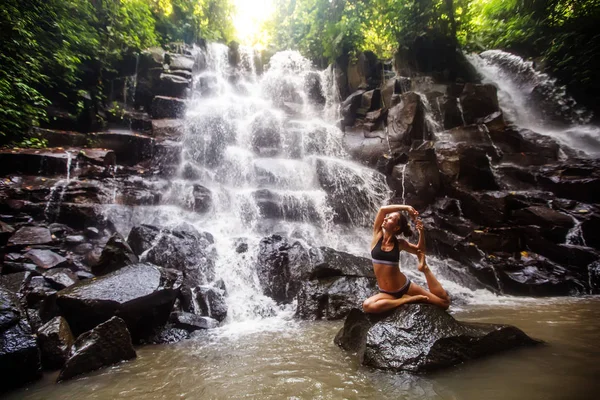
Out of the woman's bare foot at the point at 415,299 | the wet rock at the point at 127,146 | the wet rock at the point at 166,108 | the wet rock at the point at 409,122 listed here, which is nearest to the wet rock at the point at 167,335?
the woman's bare foot at the point at 415,299

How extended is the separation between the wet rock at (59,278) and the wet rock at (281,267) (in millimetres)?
3499

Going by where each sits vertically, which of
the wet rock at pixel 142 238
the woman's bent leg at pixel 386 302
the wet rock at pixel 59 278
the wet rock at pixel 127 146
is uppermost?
the wet rock at pixel 127 146

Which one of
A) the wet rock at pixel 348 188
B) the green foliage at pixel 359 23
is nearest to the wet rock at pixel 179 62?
the green foliage at pixel 359 23

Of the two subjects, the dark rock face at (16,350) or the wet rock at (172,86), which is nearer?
the dark rock face at (16,350)

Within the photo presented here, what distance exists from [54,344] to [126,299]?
92 centimetres

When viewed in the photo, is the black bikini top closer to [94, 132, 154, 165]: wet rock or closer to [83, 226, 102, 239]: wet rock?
[83, 226, 102, 239]: wet rock

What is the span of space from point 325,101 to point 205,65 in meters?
7.90

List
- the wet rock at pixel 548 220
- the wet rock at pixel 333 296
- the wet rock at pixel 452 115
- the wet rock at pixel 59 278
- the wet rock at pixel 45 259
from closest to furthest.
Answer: the wet rock at pixel 59 278
the wet rock at pixel 333 296
the wet rock at pixel 45 259
the wet rock at pixel 548 220
the wet rock at pixel 452 115

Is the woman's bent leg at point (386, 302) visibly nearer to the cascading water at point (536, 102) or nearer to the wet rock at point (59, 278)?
the wet rock at point (59, 278)

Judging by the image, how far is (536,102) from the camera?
12977 millimetres

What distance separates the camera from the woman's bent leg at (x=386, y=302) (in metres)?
3.41

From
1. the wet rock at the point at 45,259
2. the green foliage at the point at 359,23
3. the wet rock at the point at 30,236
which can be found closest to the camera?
the wet rock at the point at 45,259

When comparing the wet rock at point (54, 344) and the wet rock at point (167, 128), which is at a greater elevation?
the wet rock at point (167, 128)

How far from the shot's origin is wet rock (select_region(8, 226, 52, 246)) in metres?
6.13
